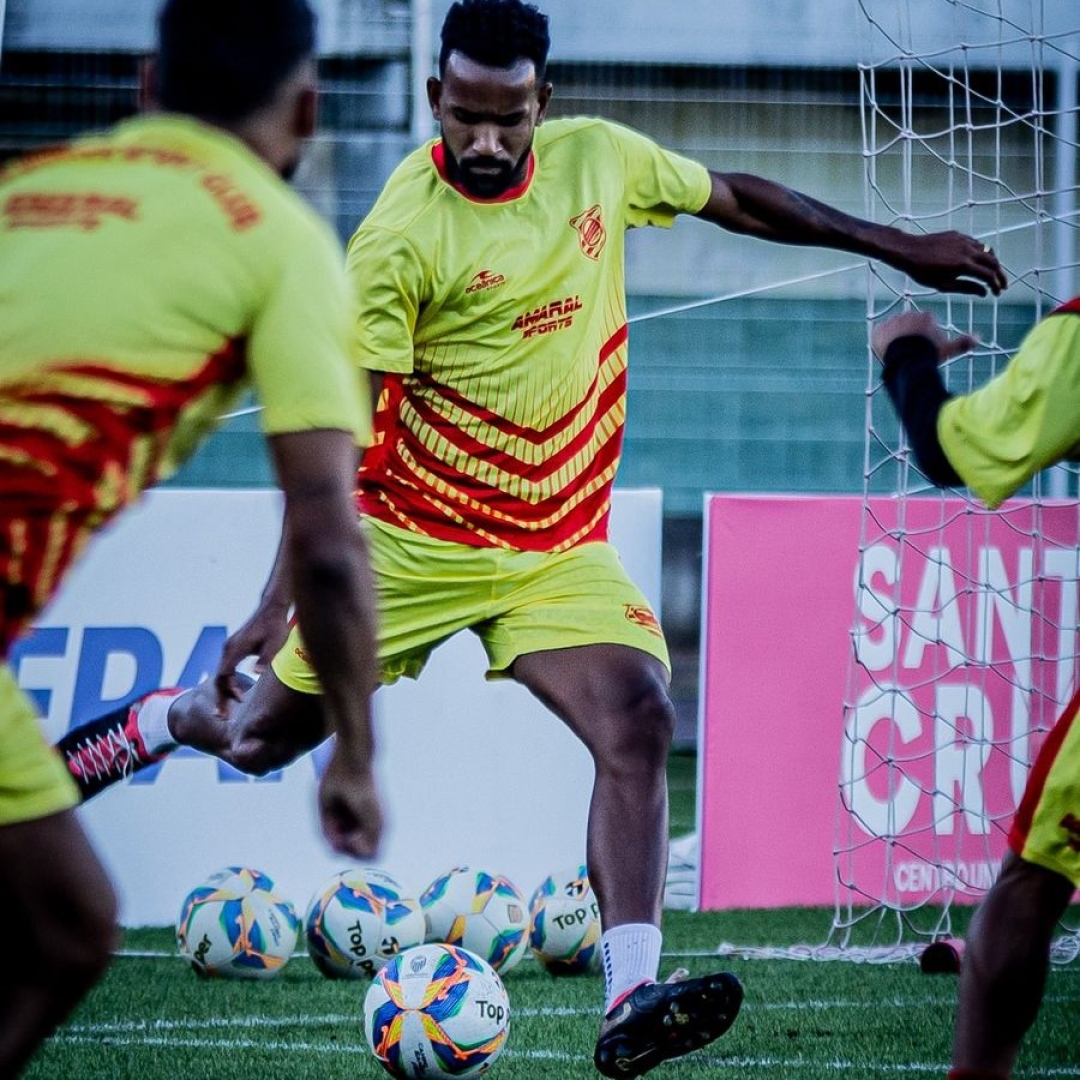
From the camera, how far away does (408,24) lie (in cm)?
1202

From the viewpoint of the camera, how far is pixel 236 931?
600 centimetres

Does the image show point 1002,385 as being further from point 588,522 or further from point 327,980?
point 327,980

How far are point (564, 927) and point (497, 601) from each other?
1.78 meters

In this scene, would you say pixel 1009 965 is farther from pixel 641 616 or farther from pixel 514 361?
pixel 514 361

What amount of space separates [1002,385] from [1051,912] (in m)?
0.94

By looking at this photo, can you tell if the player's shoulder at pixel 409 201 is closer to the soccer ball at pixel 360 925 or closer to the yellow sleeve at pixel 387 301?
the yellow sleeve at pixel 387 301

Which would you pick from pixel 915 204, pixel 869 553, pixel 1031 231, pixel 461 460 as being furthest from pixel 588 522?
pixel 1031 231

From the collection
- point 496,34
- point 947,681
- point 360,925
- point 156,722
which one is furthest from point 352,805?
point 947,681

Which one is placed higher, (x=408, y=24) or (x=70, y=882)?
(x=408, y=24)

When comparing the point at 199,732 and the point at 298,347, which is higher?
the point at 298,347

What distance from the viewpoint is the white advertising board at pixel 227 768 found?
291 inches

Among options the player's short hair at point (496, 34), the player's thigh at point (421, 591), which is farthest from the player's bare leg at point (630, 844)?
the player's short hair at point (496, 34)

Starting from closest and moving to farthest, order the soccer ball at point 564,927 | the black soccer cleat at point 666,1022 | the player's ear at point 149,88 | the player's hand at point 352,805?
the player's hand at point 352,805 < the player's ear at point 149,88 < the black soccer cleat at point 666,1022 < the soccer ball at point 564,927

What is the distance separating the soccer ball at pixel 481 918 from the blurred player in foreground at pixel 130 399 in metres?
3.45
